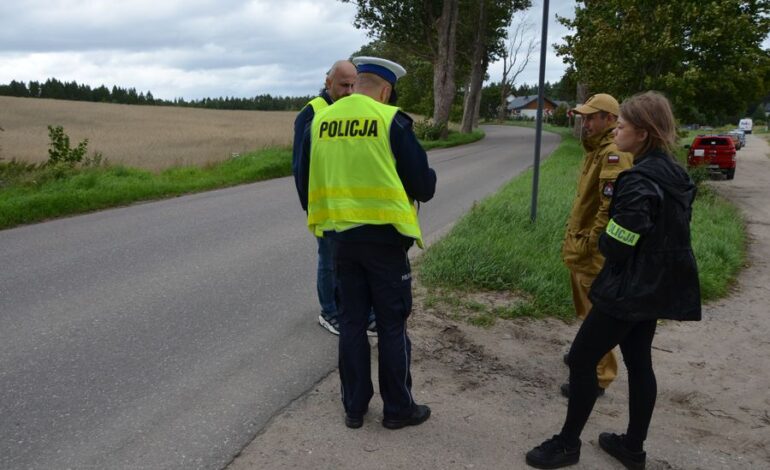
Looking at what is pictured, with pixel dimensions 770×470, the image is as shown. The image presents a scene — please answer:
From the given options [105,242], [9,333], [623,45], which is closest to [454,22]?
[623,45]

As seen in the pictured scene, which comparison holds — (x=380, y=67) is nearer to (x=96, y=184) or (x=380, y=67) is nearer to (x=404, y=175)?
(x=404, y=175)

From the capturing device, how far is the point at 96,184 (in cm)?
1150

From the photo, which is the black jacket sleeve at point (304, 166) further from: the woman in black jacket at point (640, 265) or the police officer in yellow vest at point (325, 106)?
the woman in black jacket at point (640, 265)

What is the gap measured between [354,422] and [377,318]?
0.57 meters

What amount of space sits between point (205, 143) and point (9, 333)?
73.8 feet

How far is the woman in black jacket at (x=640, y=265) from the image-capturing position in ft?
8.95

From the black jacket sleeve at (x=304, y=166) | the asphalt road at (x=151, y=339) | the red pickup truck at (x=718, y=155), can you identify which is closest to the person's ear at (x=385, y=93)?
the black jacket sleeve at (x=304, y=166)

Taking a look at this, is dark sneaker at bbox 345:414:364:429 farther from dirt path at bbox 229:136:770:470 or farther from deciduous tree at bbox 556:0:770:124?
deciduous tree at bbox 556:0:770:124

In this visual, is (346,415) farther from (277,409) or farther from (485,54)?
(485,54)

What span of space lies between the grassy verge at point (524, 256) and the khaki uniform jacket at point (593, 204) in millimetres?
1357

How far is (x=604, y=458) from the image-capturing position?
3.11m

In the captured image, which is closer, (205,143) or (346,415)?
(346,415)

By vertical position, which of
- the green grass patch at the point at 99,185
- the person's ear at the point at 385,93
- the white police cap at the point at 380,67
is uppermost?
the white police cap at the point at 380,67

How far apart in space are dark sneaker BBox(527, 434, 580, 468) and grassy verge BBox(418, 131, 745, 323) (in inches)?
77.0
